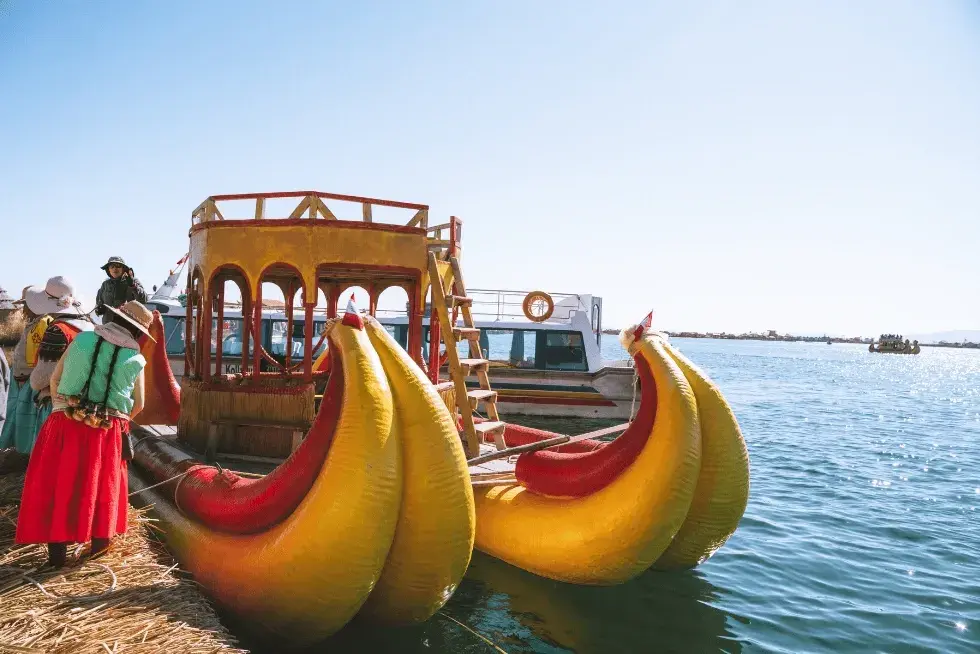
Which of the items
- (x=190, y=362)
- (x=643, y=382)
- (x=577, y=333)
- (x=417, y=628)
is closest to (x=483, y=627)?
(x=417, y=628)

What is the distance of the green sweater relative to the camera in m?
4.60

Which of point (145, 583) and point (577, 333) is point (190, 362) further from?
point (577, 333)

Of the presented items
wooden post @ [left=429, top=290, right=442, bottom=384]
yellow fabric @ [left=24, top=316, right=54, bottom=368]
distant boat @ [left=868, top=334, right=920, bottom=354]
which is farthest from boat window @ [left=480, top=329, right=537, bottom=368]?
distant boat @ [left=868, top=334, right=920, bottom=354]

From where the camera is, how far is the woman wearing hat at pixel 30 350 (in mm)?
6316

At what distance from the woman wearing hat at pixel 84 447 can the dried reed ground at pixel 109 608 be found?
25 cm

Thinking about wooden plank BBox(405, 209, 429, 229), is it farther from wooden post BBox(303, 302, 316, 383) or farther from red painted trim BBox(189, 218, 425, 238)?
wooden post BBox(303, 302, 316, 383)

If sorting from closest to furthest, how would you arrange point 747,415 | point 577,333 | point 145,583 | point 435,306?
1. point 145,583
2. point 435,306
3. point 577,333
4. point 747,415

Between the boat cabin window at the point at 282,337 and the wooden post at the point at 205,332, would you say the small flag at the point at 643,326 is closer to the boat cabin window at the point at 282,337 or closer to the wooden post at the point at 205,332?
the wooden post at the point at 205,332

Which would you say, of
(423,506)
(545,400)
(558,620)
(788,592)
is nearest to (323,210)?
(423,506)

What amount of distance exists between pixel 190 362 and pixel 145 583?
562 centimetres

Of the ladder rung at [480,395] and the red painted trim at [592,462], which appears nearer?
the red painted trim at [592,462]

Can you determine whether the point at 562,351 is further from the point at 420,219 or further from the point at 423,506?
the point at 423,506

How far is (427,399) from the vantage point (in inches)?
200

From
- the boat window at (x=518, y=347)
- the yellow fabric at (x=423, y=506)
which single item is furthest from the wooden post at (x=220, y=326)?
the boat window at (x=518, y=347)
